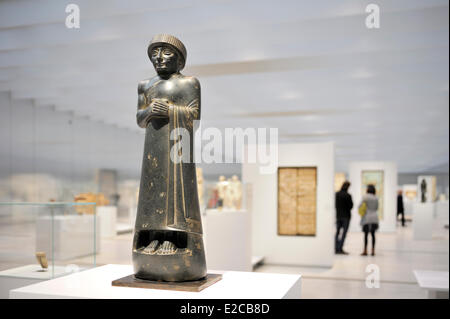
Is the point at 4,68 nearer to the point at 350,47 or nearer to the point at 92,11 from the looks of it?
the point at 92,11

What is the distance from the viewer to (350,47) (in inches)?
298

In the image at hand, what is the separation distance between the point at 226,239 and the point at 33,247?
403 cm

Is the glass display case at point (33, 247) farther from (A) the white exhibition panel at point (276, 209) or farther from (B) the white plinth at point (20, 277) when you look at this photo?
(A) the white exhibition panel at point (276, 209)

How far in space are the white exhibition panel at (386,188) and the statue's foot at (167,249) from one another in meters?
16.9

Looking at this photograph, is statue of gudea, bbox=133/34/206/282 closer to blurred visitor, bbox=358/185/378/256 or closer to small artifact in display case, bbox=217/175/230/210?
small artifact in display case, bbox=217/175/230/210

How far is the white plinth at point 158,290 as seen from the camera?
2494mm

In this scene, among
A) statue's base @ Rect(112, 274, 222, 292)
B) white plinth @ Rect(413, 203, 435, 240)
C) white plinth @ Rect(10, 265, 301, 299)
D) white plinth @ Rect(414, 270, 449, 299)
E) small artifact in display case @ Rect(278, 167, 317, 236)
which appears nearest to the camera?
white plinth @ Rect(10, 265, 301, 299)

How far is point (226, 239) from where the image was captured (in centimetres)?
732

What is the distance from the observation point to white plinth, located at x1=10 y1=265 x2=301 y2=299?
2494 millimetres

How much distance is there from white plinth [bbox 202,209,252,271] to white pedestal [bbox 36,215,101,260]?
261cm

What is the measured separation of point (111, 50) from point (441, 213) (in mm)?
20005

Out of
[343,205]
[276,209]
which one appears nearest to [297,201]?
[276,209]

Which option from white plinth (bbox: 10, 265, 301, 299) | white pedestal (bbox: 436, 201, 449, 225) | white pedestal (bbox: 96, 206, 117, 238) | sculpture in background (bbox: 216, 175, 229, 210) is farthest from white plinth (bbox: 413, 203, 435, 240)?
white plinth (bbox: 10, 265, 301, 299)

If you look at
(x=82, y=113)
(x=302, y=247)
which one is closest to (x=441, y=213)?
(x=302, y=247)
